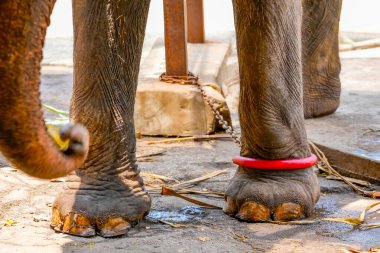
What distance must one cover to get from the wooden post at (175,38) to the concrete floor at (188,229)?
63cm

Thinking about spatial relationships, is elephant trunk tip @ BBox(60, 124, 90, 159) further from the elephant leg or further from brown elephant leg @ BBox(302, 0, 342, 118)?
brown elephant leg @ BBox(302, 0, 342, 118)

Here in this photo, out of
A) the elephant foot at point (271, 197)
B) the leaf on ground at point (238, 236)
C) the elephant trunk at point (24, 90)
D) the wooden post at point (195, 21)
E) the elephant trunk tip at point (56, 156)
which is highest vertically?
the elephant trunk at point (24, 90)

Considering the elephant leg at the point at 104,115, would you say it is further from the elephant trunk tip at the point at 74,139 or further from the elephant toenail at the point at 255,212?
the elephant trunk tip at the point at 74,139

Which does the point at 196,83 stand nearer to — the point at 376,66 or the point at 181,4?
the point at 181,4

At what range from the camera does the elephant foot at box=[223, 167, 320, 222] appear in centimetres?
279

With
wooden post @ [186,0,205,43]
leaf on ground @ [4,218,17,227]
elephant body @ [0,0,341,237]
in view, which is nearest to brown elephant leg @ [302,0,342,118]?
wooden post @ [186,0,205,43]

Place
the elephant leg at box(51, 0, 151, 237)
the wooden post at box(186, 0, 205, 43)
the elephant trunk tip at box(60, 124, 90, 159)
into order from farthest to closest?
the wooden post at box(186, 0, 205, 43)
the elephant leg at box(51, 0, 151, 237)
the elephant trunk tip at box(60, 124, 90, 159)

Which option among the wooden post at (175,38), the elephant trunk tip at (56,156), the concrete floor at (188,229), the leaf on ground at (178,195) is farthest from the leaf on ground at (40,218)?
the wooden post at (175,38)

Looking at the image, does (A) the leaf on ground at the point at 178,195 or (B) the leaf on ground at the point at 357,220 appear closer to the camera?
(B) the leaf on ground at the point at 357,220

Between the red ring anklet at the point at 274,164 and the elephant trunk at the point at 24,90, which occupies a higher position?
the elephant trunk at the point at 24,90

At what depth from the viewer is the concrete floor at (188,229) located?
2.56 m

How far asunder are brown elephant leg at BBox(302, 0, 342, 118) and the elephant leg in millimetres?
1700

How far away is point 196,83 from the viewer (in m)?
4.20

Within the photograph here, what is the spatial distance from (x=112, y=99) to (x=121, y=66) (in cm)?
10
